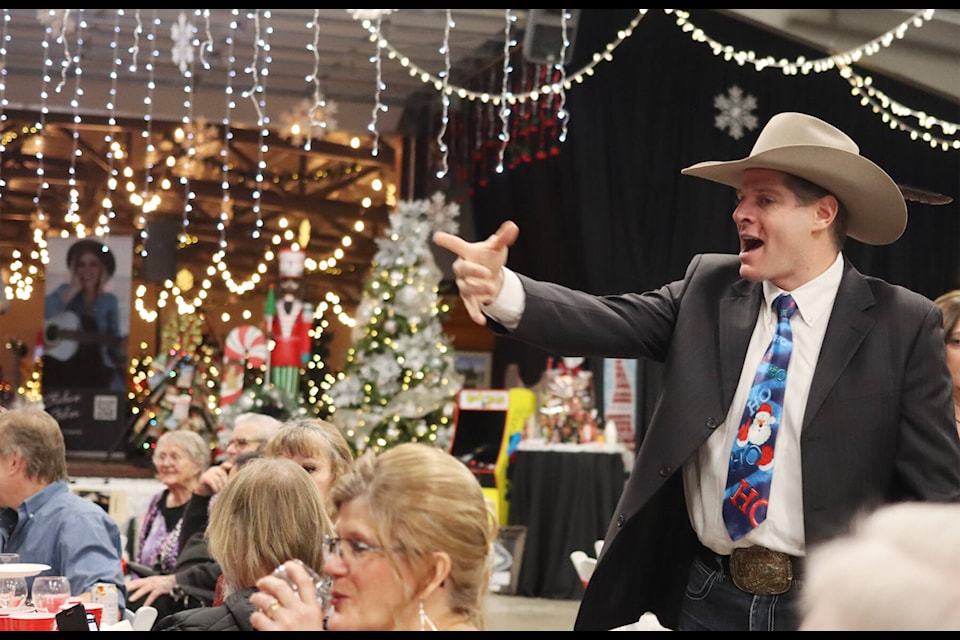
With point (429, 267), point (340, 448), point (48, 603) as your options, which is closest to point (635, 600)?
point (340, 448)

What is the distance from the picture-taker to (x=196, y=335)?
9.73 meters

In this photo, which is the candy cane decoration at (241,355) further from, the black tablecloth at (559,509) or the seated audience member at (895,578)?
the seated audience member at (895,578)

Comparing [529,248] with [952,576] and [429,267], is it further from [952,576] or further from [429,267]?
[952,576]

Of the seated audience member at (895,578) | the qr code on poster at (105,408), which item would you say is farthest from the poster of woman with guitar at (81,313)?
the seated audience member at (895,578)

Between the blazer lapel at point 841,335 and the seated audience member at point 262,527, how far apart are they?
1.08 m

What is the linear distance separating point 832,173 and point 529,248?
9657 millimetres

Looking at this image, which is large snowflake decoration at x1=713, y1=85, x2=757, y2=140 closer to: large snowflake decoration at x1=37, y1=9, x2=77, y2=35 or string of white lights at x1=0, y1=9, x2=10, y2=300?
large snowflake decoration at x1=37, y1=9, x2=77, y2=35

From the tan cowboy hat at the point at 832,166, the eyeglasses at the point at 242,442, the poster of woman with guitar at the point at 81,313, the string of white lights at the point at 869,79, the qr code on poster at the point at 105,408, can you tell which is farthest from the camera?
the poster of woman with guitar at the point at 81,313

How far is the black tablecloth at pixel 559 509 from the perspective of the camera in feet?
27.0

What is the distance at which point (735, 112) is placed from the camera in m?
10.4

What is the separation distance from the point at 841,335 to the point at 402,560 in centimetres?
120

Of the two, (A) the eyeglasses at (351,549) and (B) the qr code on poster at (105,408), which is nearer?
(A) the eyeglasses at (351,549)

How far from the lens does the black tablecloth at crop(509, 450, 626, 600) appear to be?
8234 mm

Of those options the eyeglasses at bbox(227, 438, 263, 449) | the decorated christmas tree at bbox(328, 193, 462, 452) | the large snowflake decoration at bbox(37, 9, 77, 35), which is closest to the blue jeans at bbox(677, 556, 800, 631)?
the eyeglasses at bbox(227, 438, 263, 449)
